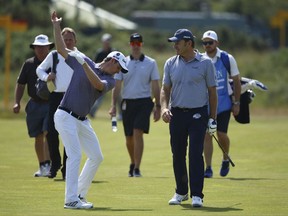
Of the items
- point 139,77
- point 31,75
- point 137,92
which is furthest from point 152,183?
point 31,75

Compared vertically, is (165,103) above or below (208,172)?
above

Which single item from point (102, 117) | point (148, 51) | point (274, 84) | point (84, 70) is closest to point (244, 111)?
point (84, 70)

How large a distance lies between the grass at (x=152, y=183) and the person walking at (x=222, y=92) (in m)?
0.41

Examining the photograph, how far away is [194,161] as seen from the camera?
1332 cm

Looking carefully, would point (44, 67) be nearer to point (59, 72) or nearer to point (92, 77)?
point (59, 72)

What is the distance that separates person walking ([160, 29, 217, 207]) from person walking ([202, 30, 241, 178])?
393 centimetres

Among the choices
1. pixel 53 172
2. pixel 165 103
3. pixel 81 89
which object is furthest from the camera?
pixel 53 172

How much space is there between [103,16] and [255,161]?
43557 millimetres

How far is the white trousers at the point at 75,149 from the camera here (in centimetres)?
1285

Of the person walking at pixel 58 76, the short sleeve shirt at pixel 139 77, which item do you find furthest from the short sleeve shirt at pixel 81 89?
the short sleeve shirt at pixel 139 77

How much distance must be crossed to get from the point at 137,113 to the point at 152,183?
263 centimetres

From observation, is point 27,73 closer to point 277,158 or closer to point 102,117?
point 277,158

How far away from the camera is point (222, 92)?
57.9 feet

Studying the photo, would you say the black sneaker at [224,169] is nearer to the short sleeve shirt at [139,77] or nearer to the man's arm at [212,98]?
the short sleeve shirt at [139,77]
